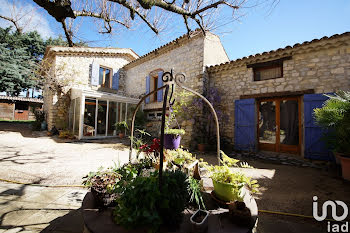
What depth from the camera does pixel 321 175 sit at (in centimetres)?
354

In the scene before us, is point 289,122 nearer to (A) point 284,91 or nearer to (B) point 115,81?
(A) point 284,91

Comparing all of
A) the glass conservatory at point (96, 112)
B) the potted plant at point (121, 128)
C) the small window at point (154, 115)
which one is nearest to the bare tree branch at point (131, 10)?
the glass conservatory at point (96, 112)

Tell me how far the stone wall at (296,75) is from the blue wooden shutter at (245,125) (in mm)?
285

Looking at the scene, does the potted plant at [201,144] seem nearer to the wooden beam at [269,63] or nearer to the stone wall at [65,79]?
the wooden beam at [269,63]

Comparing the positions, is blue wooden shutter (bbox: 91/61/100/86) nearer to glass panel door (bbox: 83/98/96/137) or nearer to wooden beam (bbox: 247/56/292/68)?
glass panel door (bbox: 83/98/96/137)

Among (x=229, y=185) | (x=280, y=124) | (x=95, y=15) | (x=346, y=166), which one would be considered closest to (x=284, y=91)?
(x=280, y=124)

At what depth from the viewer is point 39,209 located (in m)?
1.98

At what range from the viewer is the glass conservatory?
7.43m

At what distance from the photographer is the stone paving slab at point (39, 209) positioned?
1673 mm

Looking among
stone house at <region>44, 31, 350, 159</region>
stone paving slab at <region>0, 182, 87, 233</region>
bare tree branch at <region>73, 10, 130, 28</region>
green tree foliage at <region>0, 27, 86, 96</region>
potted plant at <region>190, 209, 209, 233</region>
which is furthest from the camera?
green tree foliage at <region>0, 27, 86, 96</region>

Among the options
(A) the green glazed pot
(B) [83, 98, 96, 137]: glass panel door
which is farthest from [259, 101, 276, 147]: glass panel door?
(B) [83, 98, 96, 137]: glass panel door

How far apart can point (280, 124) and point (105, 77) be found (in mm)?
10527

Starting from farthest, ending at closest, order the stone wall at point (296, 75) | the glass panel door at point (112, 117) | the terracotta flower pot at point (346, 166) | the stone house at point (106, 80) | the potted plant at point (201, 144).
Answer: the glass panel door at point (112, 117) → the stone house at point (106, 80) → the potted plant at point (201, 144) → the stone wall at point (296, 75) → the terracotta flower pot at point (346, 166)

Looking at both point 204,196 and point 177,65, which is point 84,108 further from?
point 204,196
